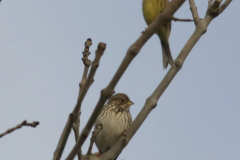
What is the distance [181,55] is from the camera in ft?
12.9

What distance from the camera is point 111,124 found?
759 centimetres

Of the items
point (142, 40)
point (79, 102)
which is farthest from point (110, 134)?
point (142, 40)

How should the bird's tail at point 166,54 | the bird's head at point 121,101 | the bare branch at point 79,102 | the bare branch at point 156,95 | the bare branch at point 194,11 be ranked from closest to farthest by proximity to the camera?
the bare branch at point 79,102 < the bare branch at point 156,95 < the bare branch at point 194,11 < the bird's tail at point 166,54 < the bird's head at point 121,101

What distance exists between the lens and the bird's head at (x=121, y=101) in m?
8.28

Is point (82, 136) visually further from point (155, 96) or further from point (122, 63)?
point (155, 96)

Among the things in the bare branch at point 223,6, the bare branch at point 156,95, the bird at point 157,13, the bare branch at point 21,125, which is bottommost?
the bare branch at point 21,125

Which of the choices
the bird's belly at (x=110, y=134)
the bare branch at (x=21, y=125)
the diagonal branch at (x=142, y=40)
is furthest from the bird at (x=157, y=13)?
the diagonal branch at (x=142, y=40)

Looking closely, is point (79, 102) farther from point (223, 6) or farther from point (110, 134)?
point (110, 134)

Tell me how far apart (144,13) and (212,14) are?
13.5 ft

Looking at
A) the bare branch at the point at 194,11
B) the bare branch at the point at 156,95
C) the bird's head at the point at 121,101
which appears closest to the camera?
the bare branch at the point at 156,95

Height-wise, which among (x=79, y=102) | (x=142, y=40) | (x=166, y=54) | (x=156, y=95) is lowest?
(x=79, y=102)

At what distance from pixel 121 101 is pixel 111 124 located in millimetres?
960

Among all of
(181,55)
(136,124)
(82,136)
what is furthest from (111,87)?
(181,55)

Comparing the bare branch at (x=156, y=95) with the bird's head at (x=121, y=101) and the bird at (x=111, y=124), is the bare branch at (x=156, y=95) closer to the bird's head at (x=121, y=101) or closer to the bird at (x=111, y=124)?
the bird at (x=111, y=124)
